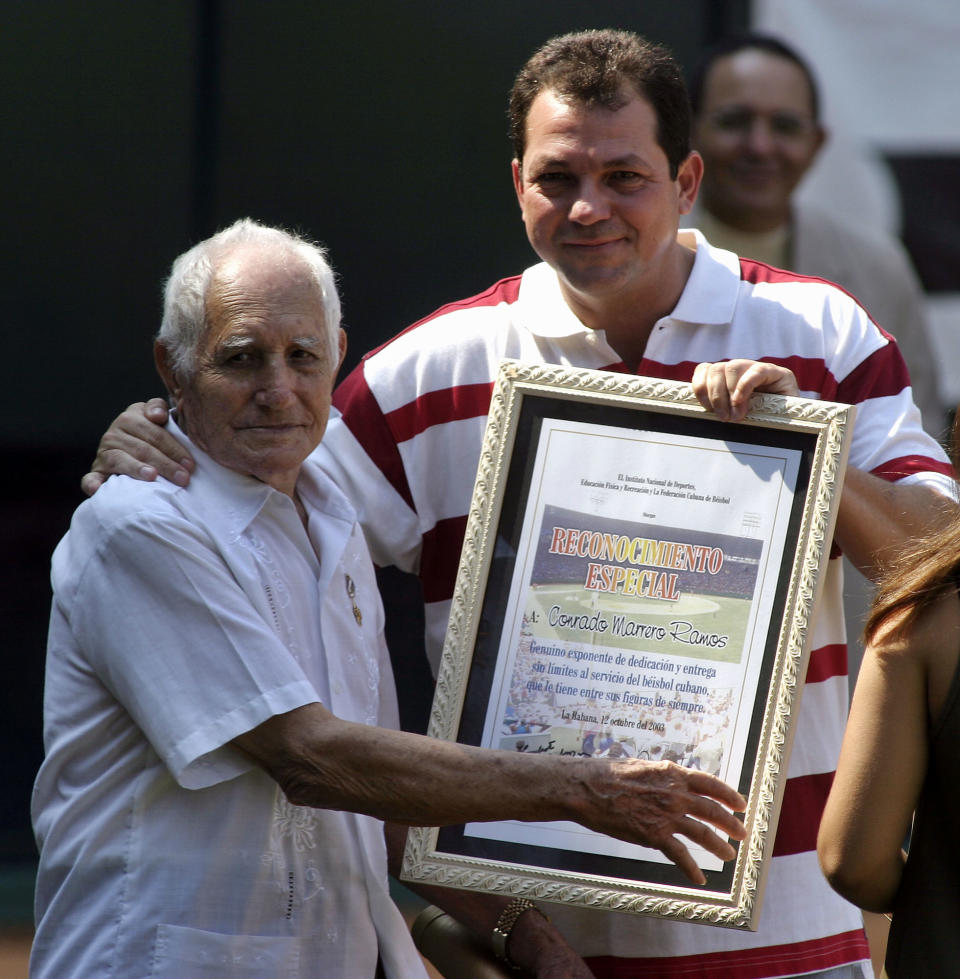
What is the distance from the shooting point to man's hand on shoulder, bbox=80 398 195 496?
215cm

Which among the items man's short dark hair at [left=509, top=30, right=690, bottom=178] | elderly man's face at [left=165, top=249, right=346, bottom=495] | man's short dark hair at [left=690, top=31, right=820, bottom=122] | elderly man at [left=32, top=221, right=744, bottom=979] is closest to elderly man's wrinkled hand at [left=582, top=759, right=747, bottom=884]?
elderly man at [left=32, top=221, right=744, bottom=979]

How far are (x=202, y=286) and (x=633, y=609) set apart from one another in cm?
81

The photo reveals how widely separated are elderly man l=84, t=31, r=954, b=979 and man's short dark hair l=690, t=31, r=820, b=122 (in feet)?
6.35

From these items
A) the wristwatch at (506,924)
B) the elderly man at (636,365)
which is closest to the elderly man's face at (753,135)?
the elderly man at (636,365)

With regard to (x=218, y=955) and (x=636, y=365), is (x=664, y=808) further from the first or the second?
(x=636, y=365)

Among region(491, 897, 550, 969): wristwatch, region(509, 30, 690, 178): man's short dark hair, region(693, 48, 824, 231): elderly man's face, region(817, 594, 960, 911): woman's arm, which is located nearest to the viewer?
region(817, 594, 960, 911): woman's arm

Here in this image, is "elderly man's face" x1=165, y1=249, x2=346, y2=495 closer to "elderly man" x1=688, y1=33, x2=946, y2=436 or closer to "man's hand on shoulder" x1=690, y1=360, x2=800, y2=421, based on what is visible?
"man's hand on shoulder" x1=690, y1=360, x2=800, y2=421

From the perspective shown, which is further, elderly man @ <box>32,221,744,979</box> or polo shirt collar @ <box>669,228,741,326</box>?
polo shirt collar @ <box>669,228,741,326</box>

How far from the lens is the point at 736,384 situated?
2.18m

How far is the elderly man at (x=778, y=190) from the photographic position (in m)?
4.39

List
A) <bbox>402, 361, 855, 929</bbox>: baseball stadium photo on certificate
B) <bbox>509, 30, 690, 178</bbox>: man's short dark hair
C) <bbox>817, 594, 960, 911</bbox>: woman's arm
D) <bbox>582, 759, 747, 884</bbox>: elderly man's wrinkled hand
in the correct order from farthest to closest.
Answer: <bbox>509, 30, 690, 178</bbox>: man's short dark hair < <bbox>402, 361, 855, 929</bbox>: baseball stadium photo on certificate < <bbox>582, 759, 747, 884</bbox>: elderly man's wrinkled hand < <bbox>817, 594, 960, 911</bbox>: woman's arm

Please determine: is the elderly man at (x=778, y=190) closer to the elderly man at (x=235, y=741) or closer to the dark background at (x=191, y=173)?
the dark background at (x=191, y=173)

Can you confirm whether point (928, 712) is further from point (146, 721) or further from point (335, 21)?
point (335, 21)

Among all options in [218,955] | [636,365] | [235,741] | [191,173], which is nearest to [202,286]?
[235,741]
